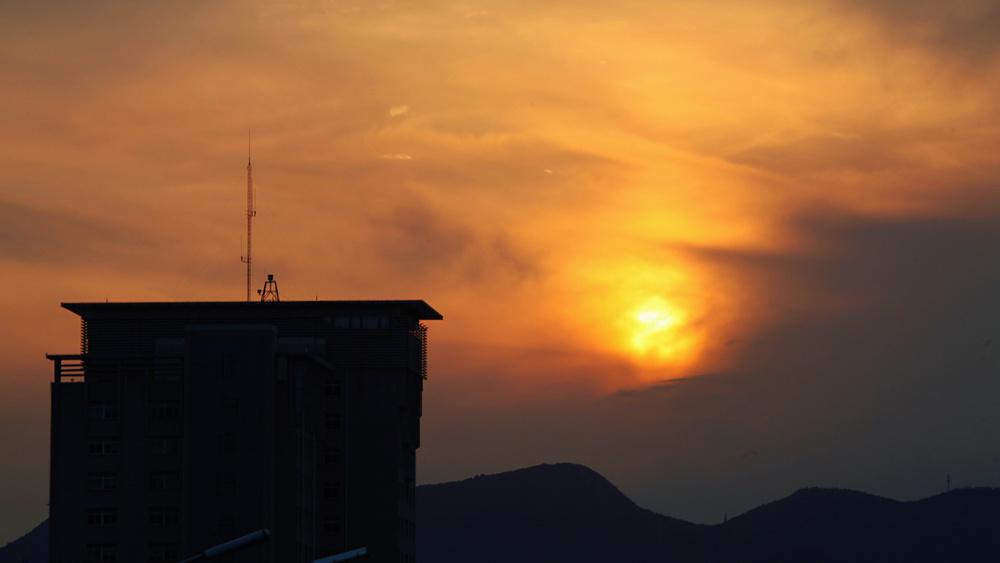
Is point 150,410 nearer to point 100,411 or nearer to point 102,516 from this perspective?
point 100,411

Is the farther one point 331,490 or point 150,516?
point 331,490

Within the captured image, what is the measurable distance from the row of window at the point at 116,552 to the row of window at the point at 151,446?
31.9 feet

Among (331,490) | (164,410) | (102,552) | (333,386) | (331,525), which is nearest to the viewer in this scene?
(102,552)

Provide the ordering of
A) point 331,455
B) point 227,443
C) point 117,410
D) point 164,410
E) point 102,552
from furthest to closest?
point 331,455, point 117,410, point 164,410, point 102,552, point 227,443

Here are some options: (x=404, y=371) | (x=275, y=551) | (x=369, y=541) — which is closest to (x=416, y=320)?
(x=404, y=371)

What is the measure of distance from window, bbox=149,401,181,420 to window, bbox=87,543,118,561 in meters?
14.4

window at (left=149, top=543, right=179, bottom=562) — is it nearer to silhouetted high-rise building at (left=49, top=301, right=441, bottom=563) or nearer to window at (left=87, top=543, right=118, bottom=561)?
silhouetted high-rise building at (left=49, top=301, right=441, bottom=563)

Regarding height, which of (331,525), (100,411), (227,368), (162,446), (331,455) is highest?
(227,368)

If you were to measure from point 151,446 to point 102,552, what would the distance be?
1222 cm

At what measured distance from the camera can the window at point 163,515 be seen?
160 m

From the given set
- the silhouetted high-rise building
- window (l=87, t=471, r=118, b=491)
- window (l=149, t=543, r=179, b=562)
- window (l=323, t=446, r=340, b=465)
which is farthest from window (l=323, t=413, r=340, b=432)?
window (l=87, t=471, r=118, b=491)

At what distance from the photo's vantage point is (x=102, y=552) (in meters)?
160

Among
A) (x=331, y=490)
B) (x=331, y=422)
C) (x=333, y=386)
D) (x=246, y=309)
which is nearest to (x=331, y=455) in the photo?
(x=331, y=422)

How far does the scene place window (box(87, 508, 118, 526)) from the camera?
529 feet
